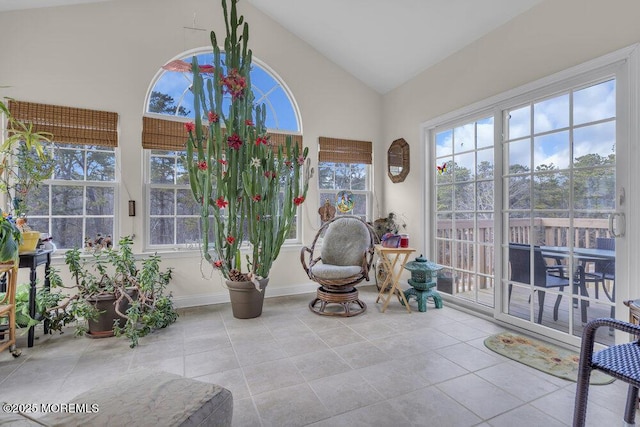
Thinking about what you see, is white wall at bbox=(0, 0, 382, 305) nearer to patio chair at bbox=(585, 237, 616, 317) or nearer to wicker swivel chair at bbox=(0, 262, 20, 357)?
wicker swivel chair at bbox=(0, 262, 20, 357)

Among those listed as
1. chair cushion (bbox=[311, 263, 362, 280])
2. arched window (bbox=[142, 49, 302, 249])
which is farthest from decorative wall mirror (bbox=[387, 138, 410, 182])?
arched window (bbox=[142, 49, 302, 249])

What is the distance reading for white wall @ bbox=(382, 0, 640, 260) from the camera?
2.20m

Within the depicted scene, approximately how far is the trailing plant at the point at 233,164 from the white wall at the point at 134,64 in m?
0.52

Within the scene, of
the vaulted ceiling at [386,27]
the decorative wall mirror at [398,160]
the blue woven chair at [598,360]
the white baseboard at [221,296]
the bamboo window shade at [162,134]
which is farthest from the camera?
the decorative wall mirror at [398,160]

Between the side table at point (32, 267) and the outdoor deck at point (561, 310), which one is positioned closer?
the outdoor deck at point (561, 310)

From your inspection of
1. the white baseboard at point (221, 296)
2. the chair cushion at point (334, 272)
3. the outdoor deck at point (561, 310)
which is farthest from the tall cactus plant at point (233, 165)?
the outdoor deck at point (561, 310)

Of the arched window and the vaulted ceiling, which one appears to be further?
the arched window

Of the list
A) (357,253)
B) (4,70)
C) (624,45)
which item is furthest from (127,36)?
(624,45)

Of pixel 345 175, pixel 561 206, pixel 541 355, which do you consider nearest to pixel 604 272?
pixel 561 206

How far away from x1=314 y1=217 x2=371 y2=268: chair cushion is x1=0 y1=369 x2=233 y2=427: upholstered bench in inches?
99.8

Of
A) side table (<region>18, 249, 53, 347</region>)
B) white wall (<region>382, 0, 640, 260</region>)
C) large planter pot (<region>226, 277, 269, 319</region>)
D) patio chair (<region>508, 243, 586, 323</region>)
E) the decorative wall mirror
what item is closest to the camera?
white wall (<region>382, 0, 640, 260</region>)

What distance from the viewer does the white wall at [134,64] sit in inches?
114

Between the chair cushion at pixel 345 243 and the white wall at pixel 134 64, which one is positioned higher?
the white wall at pixel 134 64

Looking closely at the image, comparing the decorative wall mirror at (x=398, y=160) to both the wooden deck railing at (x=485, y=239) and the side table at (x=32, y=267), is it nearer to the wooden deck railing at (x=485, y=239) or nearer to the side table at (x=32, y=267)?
the wooden deck railing at (x=485, y=239)
